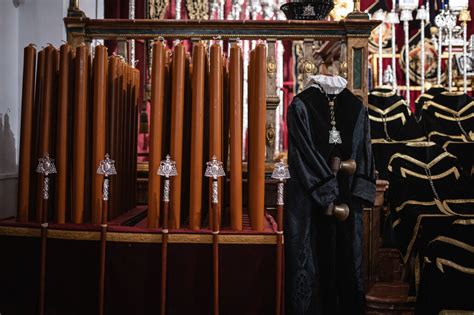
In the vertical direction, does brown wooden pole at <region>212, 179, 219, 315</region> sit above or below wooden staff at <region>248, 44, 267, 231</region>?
below

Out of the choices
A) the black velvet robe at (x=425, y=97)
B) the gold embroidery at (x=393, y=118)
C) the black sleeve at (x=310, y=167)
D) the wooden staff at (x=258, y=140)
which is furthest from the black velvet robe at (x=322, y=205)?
the black velvet robe at (x=425, y=97)

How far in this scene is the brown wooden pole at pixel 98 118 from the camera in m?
2.17

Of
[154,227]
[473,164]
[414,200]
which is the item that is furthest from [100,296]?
[473,164]

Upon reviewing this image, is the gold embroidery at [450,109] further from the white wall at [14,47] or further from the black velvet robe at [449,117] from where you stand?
the white wall at [14,47]

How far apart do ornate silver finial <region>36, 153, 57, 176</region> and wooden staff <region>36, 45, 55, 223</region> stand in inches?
3.7

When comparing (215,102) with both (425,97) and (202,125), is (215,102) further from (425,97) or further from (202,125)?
(425,97)

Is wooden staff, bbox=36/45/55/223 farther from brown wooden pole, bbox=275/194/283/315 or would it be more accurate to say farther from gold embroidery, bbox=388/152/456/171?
gold embroidery, bbox=388/152/456/171

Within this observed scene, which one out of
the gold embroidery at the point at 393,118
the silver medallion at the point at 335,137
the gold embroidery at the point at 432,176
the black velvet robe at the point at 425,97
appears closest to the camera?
the silver medallion at the point at 335,137

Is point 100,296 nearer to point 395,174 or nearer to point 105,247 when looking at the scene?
point 105,247

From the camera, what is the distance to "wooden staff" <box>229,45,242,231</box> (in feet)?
6.92

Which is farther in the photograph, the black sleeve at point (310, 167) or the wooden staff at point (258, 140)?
the black sleeve at point (310, 167)

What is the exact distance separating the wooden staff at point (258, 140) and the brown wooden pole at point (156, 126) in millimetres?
334

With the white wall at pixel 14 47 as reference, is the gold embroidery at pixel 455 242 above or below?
below

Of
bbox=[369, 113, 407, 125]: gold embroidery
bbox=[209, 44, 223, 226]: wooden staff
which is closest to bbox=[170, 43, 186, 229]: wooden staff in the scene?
bbox=[209, 44, 223, 226]: wooden staff
